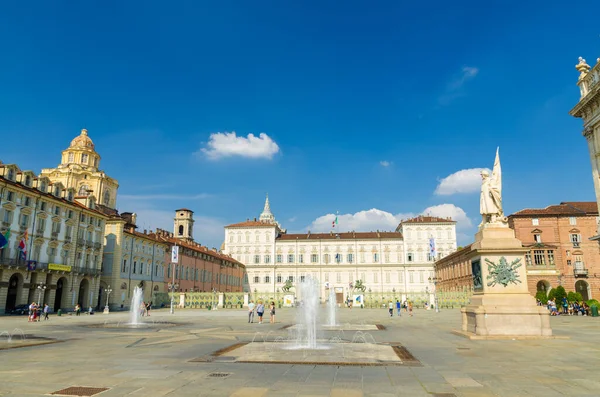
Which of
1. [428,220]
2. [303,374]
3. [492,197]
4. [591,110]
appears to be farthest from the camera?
[428,220]

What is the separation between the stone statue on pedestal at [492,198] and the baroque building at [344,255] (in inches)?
3288

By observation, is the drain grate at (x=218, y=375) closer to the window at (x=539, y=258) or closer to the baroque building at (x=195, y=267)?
the baroque building at (x=195, y=267)

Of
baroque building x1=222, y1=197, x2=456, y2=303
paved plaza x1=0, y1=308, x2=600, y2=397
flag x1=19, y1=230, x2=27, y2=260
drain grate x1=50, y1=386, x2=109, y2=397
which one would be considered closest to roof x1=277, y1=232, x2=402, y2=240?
baroque building x1=222, y1=197, x2=456, y2=303

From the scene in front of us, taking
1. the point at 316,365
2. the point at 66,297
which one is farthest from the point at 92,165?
the point at 316,365

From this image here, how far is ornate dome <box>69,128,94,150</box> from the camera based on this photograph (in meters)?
79.9

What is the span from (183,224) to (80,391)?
104503 mm

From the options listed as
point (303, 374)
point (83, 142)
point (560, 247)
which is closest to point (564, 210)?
point (560, 247)

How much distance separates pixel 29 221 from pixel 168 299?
1142 inches

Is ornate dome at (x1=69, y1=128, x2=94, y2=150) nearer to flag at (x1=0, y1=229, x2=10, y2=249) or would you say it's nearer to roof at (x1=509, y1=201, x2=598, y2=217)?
flag at (x1=0, y1=229, x2=10, y2=249)

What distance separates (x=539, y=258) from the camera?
61.9 m

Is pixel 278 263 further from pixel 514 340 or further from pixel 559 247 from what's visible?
pixel 514 340

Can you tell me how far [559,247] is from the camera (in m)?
62.7

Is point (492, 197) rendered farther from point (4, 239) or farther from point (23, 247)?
point (23, 247)

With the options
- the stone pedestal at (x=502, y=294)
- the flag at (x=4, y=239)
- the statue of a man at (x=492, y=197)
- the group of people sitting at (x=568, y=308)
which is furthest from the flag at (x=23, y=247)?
the group of people sitting at (x=568, y=308)
